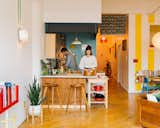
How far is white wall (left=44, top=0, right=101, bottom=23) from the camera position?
8.11 meters

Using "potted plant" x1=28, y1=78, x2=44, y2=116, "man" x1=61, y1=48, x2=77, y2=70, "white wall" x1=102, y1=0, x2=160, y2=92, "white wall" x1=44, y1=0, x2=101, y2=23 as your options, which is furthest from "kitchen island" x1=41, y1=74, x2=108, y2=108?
"white wall" x1=102, y1=0, x2=160, y2=92

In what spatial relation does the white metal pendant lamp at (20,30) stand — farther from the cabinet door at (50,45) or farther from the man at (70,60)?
the man at (70,60)

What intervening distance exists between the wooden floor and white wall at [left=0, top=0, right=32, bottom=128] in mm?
720

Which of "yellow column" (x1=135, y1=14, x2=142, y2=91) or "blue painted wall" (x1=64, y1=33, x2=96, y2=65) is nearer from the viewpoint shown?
"blue painted wall" (x1=64, y1=33, x2=96, y2=65)

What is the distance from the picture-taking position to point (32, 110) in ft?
20.1

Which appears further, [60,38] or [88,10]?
[60,38]

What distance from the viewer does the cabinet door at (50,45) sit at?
26.9 feet

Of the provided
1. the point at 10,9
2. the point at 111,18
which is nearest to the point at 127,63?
the point at 111,18

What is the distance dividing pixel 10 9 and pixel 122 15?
6.38 meters

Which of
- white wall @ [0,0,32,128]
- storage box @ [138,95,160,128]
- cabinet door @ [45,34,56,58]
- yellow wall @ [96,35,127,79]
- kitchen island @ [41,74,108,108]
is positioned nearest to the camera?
white wall @ [0,0,32,128]

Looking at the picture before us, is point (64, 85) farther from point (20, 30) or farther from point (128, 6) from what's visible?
point (128, 6)

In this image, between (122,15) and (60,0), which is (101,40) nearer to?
(122,15)

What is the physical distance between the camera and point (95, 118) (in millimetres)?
6406

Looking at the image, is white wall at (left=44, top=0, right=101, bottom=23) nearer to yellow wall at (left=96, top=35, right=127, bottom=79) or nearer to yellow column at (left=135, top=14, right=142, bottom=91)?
yellow column at (left=135, top=14, right=142, bottom=91)
